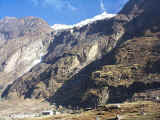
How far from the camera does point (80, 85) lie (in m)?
175

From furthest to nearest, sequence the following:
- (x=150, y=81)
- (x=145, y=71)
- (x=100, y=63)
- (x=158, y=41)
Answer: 1. (x=100, y=63)
2. (x=158, y=41)
3. (x=145, y=71)
4. (x=150, y=81)

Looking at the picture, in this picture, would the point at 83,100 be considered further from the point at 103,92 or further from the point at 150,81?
the point at 150,81

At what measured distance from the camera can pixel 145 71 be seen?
140 m

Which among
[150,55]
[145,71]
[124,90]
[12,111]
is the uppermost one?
[150,55]

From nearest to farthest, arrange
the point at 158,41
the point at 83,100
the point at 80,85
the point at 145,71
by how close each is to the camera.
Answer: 1. the point at 145,71
2. the point at 83,100
3. the point at 158,41
4. the point at 80,85

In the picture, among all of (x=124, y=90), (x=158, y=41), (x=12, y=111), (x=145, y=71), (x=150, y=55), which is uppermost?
(x=158, y=41)

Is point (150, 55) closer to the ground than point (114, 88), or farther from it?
farther from it

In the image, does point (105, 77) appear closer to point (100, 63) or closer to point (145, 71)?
point (145, 71)

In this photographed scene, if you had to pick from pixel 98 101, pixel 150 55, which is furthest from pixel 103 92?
pixel 150 55

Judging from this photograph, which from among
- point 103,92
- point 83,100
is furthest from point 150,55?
point 83,100

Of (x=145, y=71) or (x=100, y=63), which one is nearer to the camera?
(x=145, y=71)

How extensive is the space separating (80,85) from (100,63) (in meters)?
27.9

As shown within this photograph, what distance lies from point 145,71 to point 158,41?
106ft

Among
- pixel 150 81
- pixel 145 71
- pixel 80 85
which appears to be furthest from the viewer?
pixel 80 85
